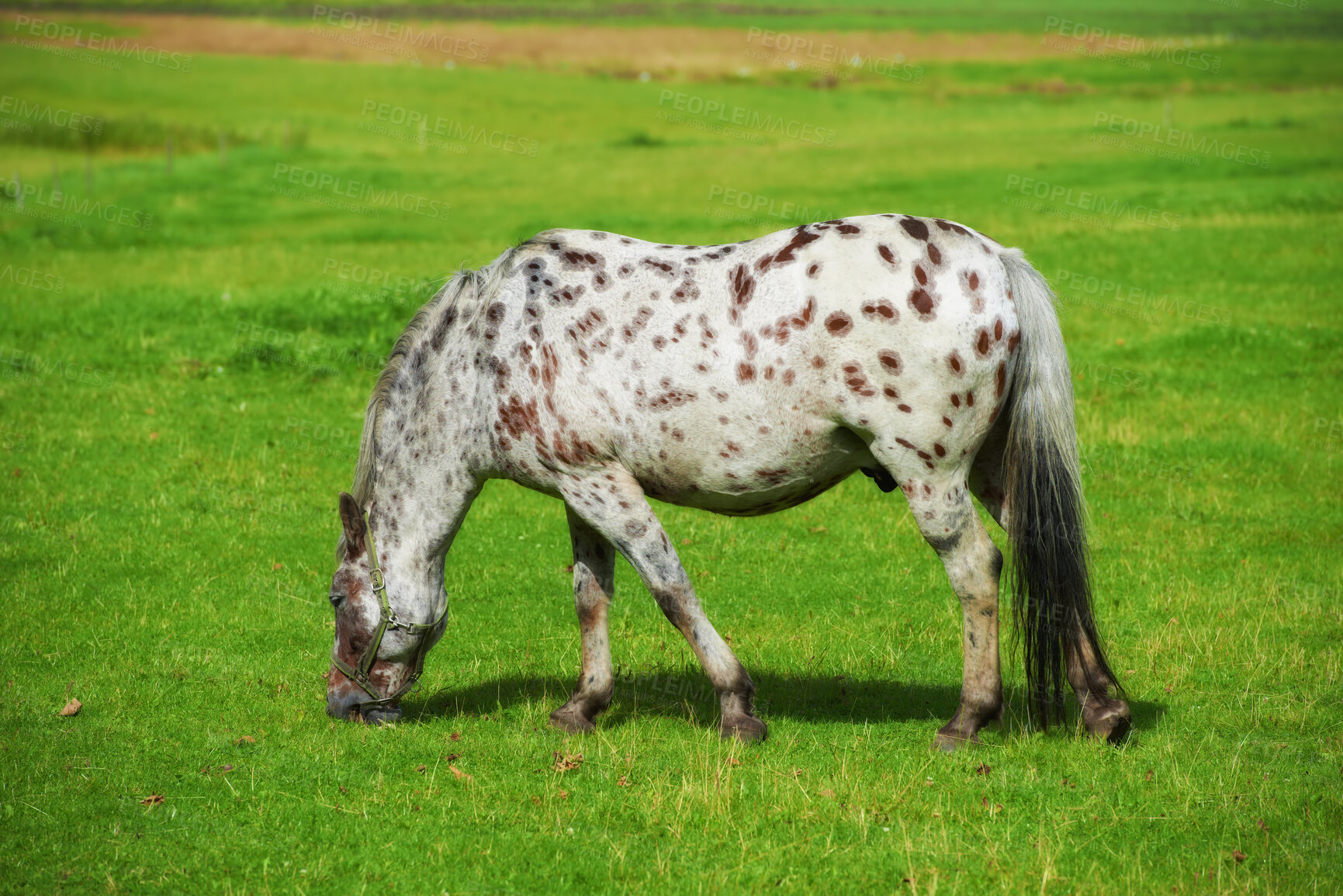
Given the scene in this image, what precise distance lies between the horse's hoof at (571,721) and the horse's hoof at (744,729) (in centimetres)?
93

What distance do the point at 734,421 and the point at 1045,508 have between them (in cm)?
A: 188

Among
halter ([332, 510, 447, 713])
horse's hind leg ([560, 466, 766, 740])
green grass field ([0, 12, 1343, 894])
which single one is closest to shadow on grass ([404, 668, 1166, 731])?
green grass field ([0, 12, 1343, 894])

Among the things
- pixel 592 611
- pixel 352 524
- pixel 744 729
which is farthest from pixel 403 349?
pixel 744 729

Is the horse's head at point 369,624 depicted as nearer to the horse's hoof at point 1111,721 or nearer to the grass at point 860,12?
the horse's hoof at point 1111,721

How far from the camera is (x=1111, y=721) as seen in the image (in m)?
7.04

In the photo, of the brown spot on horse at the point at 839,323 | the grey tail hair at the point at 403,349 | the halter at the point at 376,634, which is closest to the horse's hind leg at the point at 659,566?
the halter at the point at 376,634

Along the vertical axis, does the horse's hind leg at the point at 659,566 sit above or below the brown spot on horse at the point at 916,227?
below

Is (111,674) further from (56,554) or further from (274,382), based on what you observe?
(274,382)

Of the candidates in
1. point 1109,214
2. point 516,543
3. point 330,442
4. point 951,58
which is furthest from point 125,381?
point 951,58

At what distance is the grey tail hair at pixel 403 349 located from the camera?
7543 mm

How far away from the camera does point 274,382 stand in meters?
16.5

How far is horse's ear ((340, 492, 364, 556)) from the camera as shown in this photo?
7.27 meters

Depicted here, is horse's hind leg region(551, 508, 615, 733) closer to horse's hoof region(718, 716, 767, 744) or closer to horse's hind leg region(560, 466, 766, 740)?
horse's hind leg region(560, 466, 766, 740)

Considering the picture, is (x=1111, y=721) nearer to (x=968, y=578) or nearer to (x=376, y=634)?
(x=968, y=578)
